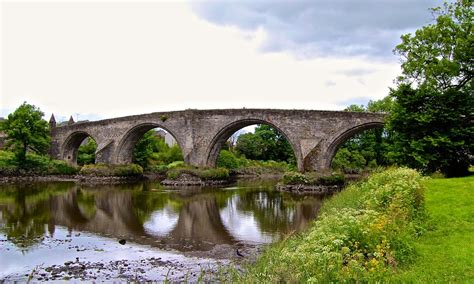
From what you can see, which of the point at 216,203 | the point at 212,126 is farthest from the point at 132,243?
the point at 212,126

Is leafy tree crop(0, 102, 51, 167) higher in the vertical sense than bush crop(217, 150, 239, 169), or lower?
higher

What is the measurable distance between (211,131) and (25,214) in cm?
2087

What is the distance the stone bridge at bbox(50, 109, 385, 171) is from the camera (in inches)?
1314

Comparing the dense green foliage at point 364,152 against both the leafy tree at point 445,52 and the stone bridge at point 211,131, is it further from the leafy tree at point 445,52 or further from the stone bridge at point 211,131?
the leafy tree at point 445,52

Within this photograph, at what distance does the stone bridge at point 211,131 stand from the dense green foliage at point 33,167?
392 cm

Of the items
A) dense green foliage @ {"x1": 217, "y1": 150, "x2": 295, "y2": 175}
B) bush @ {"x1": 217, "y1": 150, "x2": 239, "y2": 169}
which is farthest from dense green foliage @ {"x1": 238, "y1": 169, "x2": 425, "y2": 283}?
dense green foliage @ {"x1": 217, "y1": 150, "x2": 295, "y2": 175}

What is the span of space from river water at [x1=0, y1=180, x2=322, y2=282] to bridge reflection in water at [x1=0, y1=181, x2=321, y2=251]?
0.04m

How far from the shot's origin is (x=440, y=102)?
21.0 m

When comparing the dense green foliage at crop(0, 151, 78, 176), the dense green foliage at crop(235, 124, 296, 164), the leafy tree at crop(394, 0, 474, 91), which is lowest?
the dense green foliage at crop(0, 151, 78, 176)

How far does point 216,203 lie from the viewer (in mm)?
25234

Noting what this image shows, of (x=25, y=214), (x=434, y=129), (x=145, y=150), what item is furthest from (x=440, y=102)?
(x=145, y=150)

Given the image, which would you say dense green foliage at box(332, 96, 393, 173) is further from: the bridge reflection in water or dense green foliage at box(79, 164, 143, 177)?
dense green foliage at box(79, 164, 143, 177)

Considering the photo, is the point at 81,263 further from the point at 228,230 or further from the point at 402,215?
the point at 402,215

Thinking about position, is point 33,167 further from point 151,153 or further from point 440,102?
point 440,102
